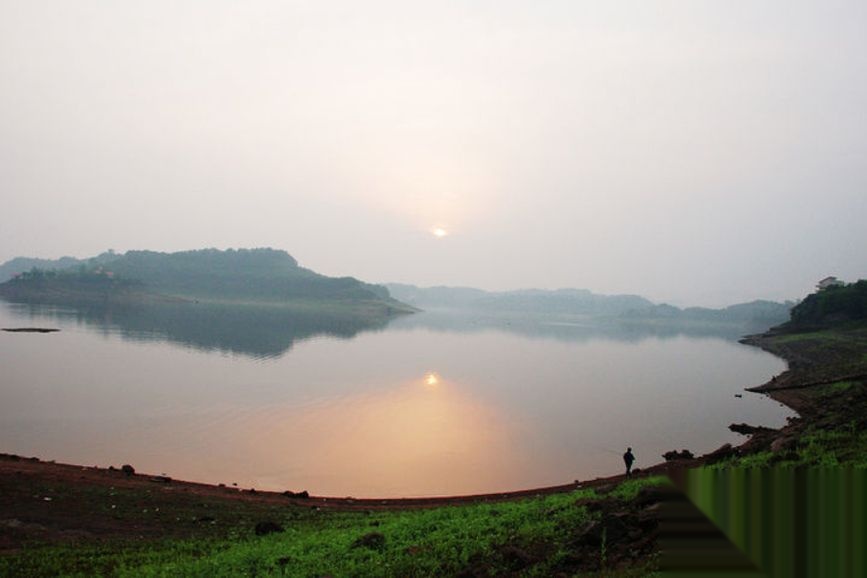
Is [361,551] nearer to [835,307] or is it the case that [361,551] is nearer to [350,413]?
[350,413]

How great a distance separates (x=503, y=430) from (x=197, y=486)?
2165 cm

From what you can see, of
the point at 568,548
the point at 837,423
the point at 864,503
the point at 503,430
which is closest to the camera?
the point at 864,503

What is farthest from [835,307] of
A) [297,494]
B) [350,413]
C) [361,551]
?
[361,551]

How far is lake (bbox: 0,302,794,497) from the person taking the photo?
1130 inches

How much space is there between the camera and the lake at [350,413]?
94.2 ft

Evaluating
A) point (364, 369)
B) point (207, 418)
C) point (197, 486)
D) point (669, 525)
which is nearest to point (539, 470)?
point (197, 486)

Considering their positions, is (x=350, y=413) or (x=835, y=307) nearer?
(x=350, y=413)

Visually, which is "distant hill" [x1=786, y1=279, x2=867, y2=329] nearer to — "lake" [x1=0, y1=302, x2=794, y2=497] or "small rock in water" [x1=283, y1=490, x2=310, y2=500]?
"lake" [x1=0, y1=302, x2=794, y2=497]

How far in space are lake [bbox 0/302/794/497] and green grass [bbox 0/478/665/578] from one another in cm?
1087

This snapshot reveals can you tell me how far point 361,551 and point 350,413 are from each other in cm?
2838

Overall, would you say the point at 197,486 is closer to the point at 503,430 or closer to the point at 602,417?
the point at 503,430

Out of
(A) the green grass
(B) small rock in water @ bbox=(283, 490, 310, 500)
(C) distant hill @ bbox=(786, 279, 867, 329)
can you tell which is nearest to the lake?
(B) small rock in water @ bbox=(283, 490, 310, 500)

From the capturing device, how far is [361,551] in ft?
43.8

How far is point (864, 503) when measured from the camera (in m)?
7.62
